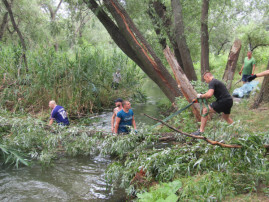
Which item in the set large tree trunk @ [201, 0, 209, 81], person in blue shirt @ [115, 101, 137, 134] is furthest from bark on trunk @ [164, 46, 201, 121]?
large tree trunk @ [201, 0, 209, 81]

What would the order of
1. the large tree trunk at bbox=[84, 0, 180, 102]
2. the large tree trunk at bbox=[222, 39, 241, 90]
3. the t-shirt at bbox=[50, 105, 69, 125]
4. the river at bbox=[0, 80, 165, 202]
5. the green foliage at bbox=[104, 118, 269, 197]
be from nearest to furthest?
the green foliage at bbox=[104, 118, 269, 197] → the river at bbox=[0, 80, 165, 202] → the t-shirt at bbox=[50, 105, 69, 125] → the large tree trunk at bbox=[84, 0, 180, 102] → the large tree trunk at bbox=[222, 39, 241, 90]

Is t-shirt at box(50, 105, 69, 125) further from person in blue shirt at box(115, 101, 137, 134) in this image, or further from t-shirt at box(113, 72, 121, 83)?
t-shirt at box(113, 72, 121, 83)

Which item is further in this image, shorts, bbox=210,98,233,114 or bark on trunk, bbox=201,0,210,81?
bark on trunk, bbox=201,0,210,81

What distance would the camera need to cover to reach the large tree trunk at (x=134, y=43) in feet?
25.2

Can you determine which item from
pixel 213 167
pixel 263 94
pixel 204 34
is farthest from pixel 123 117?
pixel 204 34

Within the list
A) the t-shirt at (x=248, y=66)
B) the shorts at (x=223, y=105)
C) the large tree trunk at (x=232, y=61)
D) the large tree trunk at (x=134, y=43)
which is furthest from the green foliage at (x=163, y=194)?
the t-shirt at (x=248, y=66)

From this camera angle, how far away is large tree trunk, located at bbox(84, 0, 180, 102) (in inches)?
302

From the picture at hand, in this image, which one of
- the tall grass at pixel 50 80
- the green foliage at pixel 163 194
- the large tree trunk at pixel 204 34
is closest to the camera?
the green foliage at pixel 163 194

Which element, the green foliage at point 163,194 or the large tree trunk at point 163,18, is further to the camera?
the large tree trunk at point 163,18

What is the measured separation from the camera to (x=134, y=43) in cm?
777

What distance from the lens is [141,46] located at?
26.0 ft

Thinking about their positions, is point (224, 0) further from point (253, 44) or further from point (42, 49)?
point (253, 44)

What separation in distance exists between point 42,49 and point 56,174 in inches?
257

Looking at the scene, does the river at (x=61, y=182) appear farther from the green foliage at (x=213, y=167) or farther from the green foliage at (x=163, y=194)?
the green foliage at (x=163, y=194)
